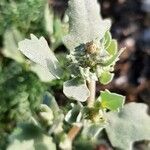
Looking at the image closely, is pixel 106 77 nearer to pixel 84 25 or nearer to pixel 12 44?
pixel 84 25

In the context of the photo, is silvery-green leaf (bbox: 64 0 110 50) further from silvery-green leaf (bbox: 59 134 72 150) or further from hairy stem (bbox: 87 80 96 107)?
silvery-green leaf (bbox: 59 134 72 150)

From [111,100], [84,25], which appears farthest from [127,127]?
[84,25]

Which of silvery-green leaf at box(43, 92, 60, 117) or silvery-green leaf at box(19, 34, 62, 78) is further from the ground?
silvery-green leaf at box(19, 34, 62, 78)

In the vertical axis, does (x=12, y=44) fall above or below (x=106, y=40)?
below

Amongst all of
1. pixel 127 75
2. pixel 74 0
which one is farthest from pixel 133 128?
pixel 127 75

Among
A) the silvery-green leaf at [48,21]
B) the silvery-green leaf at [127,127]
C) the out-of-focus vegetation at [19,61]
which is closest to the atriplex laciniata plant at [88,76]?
the silvery-green leaf at [127,127]

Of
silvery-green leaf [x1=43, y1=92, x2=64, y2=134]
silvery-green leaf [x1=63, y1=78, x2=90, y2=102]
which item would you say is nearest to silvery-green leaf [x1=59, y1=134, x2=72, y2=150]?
silvery-green leaf [x1=43, y1=92, x2=64, y2=134]

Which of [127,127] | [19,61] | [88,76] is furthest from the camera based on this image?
[19,61]
